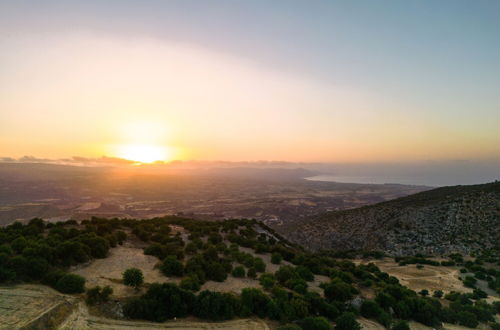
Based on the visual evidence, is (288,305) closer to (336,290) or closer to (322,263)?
(336,290)

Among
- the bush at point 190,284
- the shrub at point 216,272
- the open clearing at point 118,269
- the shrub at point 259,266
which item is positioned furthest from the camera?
the shrub at point 259,266

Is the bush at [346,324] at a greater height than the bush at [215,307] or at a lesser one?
lesser

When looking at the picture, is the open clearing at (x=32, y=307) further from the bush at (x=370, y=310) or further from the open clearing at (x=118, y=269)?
the bush at (x=370, y=310)

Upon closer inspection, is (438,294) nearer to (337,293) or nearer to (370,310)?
(370,310)

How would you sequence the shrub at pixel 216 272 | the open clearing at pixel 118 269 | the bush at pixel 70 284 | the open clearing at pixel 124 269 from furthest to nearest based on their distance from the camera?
1. the shrub at pixel 216 272
2. the open clearing at pixel 124 269
3. the open clearing at pixel 118 269
4. the bush at pixel 70 284

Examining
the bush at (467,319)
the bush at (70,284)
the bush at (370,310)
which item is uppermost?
the bush at (70,284)

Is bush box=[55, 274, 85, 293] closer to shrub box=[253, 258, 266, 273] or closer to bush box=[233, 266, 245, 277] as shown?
bush box=[233, 266, 245, 277]

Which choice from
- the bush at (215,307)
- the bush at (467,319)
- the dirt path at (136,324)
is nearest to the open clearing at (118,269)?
the dirt path at (136,324)
